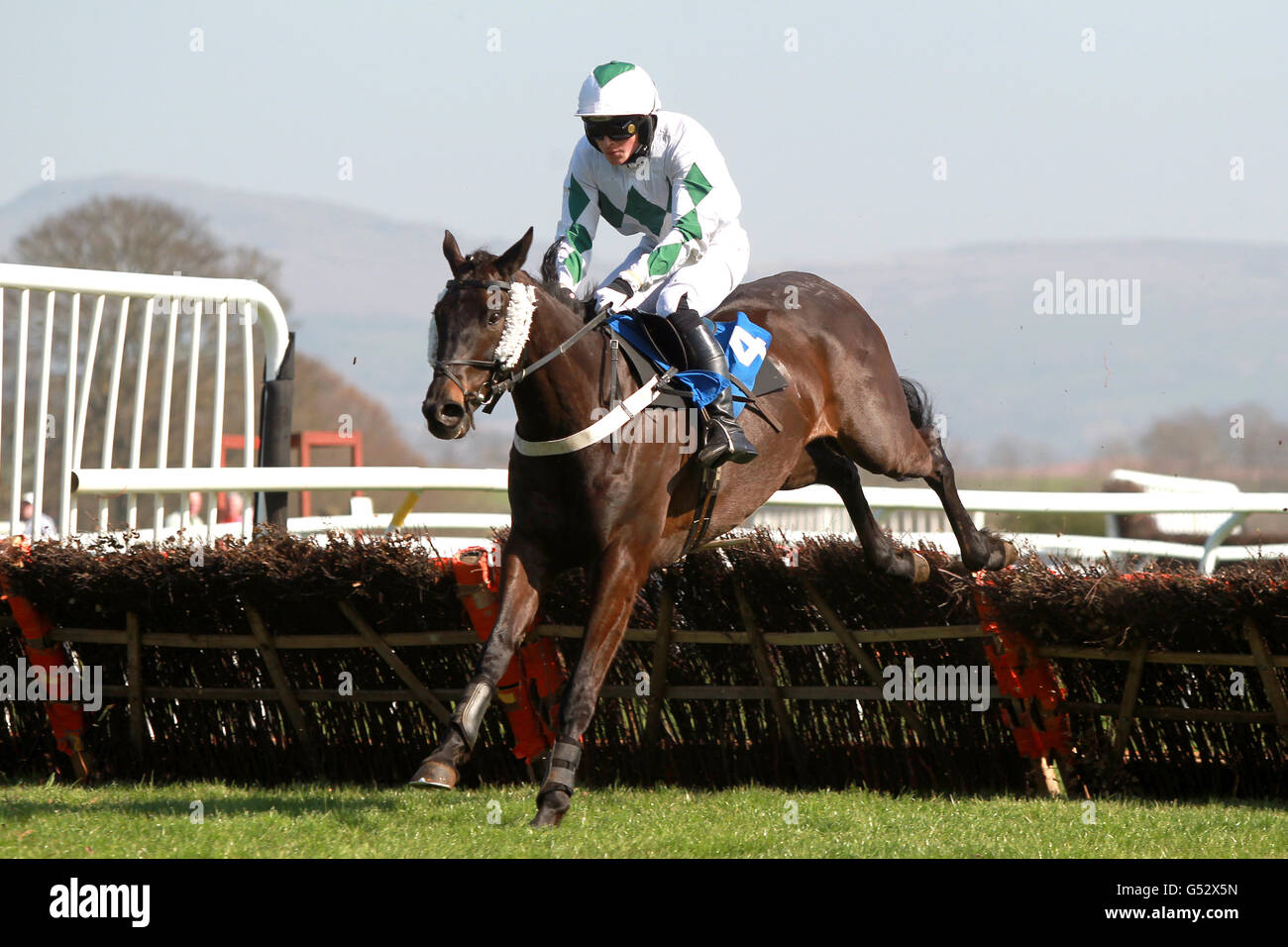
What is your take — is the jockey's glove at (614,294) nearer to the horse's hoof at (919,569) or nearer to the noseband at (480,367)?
the noseband at (480,367)

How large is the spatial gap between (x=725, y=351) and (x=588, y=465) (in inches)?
35.1

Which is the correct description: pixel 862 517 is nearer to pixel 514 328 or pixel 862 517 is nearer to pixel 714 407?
pixel 714 407

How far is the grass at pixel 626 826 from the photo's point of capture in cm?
452

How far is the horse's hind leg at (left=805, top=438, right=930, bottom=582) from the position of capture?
5.96 m

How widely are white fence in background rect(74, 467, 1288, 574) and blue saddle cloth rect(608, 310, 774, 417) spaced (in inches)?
53.9

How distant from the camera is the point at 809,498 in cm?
884

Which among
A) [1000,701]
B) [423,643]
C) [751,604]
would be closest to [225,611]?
[423,643]

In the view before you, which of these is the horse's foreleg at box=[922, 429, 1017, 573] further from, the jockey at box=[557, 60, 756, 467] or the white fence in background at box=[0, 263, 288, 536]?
the white fence in background at box=[0, 263, 288, 536]

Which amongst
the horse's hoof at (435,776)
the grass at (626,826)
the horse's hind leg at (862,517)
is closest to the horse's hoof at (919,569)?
the horse's hind leg at (862,517)

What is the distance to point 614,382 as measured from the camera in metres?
5.30

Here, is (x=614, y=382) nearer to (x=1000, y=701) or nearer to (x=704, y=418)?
(x=704, y=418)

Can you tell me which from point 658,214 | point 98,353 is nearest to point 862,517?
point 658,214

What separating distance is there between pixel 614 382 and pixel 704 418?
0.42 metres

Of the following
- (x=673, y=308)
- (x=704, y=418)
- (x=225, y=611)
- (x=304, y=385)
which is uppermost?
(x=673, y=308)
